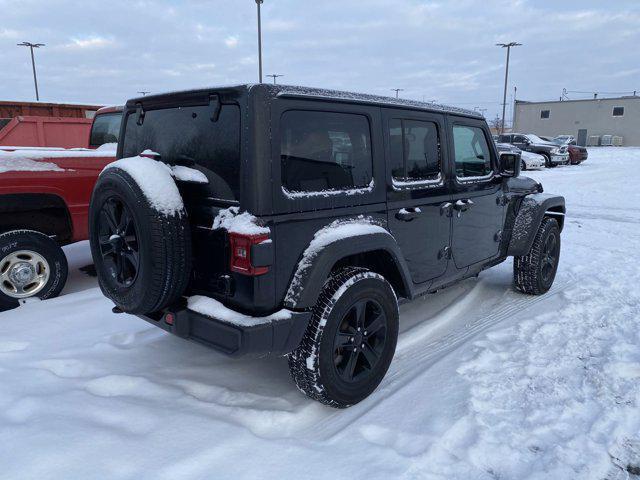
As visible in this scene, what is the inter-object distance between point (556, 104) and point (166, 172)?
54980 millimetres

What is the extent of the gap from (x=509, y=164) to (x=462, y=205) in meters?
0.94

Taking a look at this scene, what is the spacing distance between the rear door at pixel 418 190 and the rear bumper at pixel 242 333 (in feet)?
3.41

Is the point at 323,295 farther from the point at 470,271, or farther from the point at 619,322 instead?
the point at 619,322

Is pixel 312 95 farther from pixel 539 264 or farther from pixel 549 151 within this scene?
pixel 549 151

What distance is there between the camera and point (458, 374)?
3.29 metres

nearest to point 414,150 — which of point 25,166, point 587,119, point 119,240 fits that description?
point 119,240

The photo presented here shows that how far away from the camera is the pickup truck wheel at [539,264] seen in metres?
4.86

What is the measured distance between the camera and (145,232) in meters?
2.57

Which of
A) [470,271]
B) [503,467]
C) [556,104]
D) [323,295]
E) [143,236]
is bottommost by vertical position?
[503,467]

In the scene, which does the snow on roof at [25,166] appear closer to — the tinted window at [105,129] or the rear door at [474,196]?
the tinted window at [105,129]

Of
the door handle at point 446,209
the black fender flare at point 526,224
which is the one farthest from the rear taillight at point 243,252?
the black fender flare at point 526,224

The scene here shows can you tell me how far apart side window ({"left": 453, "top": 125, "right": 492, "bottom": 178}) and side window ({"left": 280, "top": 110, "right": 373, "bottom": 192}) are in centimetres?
119

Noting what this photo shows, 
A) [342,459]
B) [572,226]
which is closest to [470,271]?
[342,459]

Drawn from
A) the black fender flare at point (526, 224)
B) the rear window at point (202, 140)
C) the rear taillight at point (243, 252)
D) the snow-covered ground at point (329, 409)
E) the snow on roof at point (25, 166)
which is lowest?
the snow-covered ground at point (329, 409)
